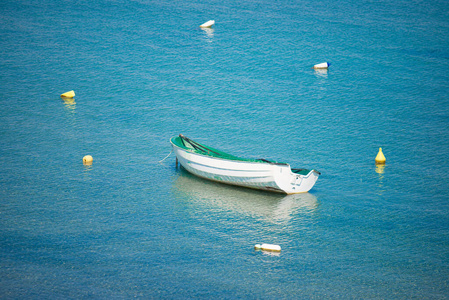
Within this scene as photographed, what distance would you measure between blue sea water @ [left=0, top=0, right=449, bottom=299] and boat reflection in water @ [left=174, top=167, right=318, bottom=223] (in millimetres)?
101

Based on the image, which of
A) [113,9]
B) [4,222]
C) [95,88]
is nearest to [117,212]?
[4,222]

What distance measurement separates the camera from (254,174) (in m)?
25.3

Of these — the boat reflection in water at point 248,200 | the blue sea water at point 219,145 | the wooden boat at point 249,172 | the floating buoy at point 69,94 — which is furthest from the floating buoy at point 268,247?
the floating buoy at point 69,94

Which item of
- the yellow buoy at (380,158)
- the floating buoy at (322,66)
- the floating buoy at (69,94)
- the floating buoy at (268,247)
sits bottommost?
the floating buoy at (268,247)

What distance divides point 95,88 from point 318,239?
2642 cm

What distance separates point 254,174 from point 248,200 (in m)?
1.34

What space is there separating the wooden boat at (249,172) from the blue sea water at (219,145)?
599 mm

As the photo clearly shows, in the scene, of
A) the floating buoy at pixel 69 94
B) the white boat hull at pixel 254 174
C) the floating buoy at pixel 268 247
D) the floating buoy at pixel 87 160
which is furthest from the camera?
the floating buoy at pixel 69 94

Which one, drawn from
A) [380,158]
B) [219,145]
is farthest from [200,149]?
[380,158]

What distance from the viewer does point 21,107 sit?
38.3 meters

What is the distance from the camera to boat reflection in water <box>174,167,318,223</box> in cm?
2458

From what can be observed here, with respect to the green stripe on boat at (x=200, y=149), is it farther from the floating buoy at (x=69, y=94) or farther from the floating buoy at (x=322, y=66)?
the floating buoy at (x=322, y=66)

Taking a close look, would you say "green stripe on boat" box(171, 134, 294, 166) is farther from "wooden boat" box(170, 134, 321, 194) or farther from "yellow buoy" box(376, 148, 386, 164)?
"yellow buoy" box(376, 148, 386, 164)

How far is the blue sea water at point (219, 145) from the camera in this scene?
19547mm
